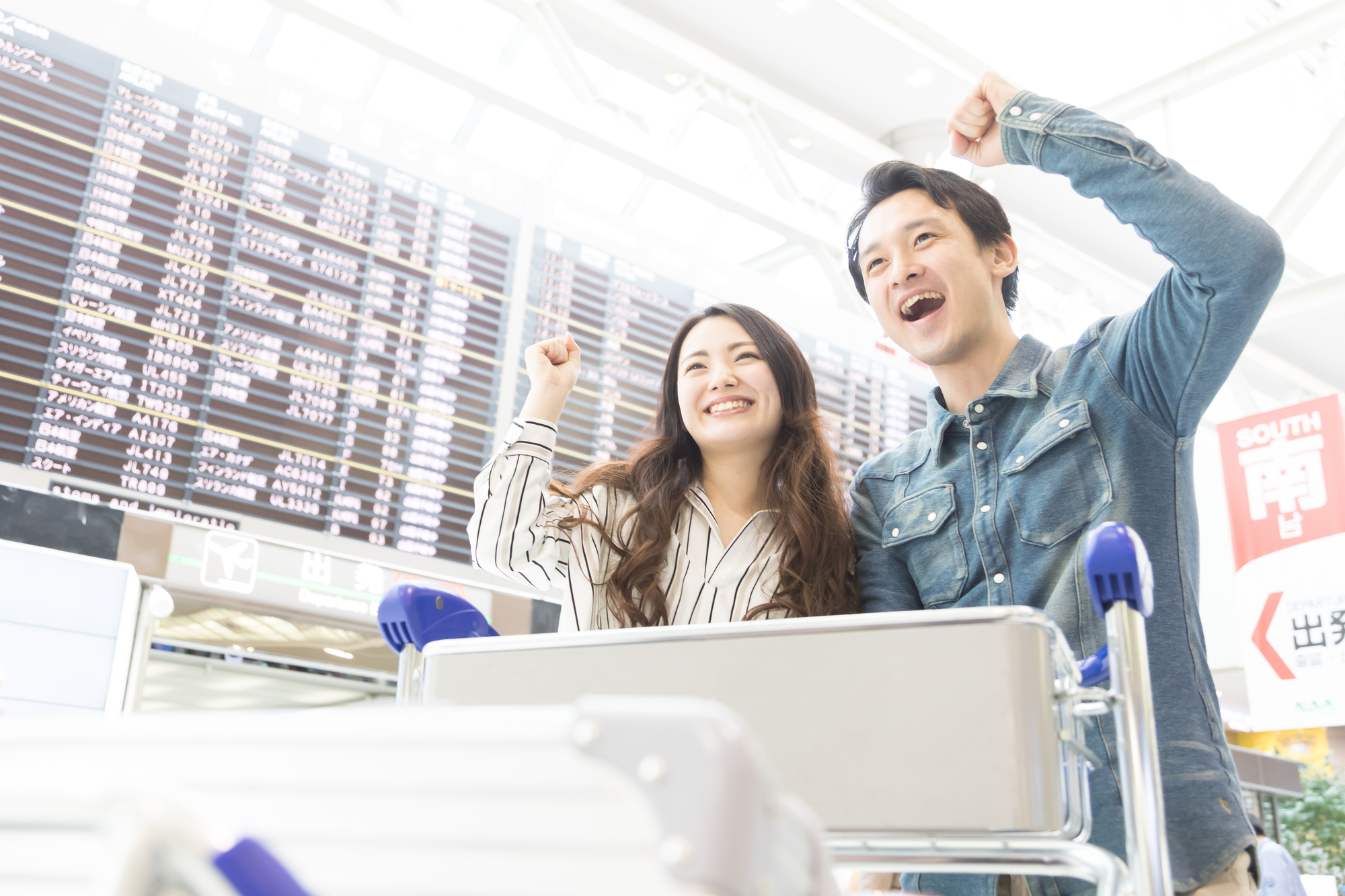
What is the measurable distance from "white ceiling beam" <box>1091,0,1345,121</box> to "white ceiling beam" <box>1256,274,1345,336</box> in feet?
5.06

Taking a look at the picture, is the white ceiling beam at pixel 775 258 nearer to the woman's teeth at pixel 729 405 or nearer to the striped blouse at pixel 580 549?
the woman's teeth at pixel 729 405

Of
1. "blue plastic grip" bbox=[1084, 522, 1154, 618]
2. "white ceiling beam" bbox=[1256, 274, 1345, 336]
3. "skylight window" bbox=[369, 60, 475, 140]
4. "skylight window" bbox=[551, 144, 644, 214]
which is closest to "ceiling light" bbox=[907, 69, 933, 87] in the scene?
"skylight window" bbox=[551, 144, 644, 214]

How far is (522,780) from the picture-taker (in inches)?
14.6

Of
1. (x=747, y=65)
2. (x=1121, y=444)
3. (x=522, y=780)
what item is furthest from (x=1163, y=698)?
(x=747, y=65)

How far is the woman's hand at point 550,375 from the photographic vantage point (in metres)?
1.55

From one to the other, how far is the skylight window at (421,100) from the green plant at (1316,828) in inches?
320

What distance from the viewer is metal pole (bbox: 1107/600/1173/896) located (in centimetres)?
81

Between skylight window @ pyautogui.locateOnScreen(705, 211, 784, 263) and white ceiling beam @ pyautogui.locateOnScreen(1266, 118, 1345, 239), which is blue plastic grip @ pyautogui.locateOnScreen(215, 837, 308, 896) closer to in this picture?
white ceiling beam @ pyautogui.locateOnScreen(1266, 118, 1345, 239)

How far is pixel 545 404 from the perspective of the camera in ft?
5.10

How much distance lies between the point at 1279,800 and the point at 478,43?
8.54m

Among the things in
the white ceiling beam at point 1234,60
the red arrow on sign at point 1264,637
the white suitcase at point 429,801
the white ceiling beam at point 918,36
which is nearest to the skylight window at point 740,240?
the white ceiling beam at point 918,36

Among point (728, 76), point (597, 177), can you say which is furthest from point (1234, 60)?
point (597, 177)

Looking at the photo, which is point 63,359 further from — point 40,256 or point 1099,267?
point 1099,267

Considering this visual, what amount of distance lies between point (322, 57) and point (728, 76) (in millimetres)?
2430
